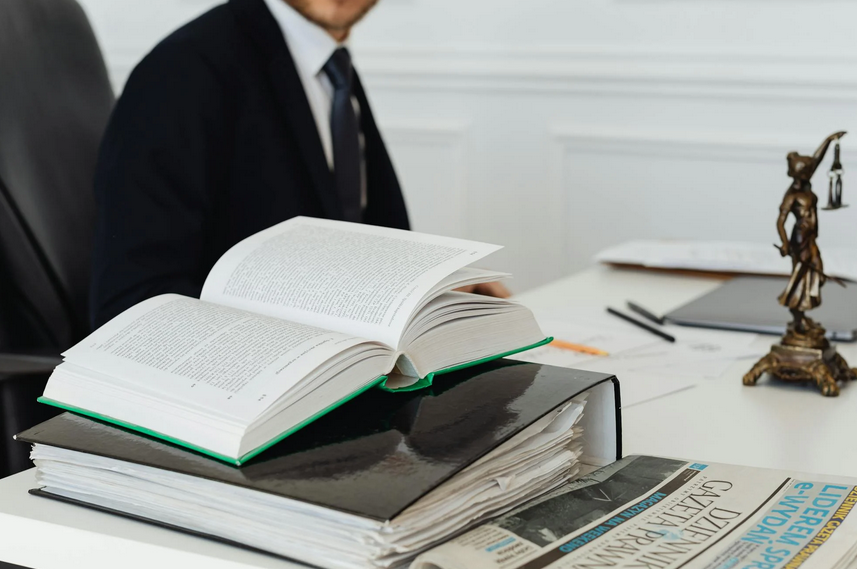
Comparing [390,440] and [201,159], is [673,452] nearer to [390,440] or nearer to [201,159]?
[390,440]

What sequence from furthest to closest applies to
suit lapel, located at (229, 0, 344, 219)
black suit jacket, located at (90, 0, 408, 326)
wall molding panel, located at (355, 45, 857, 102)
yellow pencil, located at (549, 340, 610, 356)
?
1. wall molding panel, located at (355, 45, 857, 102)
2. suit lapel, located at (229, 0, 344, 219)
3. black suit jacket, located at (90, 0, 408, 326)
4. yellow pencil, located at (549, 340, 610, 356)

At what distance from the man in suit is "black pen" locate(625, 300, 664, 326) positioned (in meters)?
0.48

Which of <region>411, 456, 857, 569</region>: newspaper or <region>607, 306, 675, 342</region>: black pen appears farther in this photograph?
<region>607, 306, 675, 342</region>: black pen

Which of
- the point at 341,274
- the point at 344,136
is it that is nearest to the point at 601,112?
the point at 344,136

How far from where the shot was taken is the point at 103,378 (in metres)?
0.71

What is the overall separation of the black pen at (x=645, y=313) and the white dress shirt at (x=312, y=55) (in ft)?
1.77

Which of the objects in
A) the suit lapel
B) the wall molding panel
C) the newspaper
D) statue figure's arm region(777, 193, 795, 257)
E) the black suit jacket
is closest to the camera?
the newspaper

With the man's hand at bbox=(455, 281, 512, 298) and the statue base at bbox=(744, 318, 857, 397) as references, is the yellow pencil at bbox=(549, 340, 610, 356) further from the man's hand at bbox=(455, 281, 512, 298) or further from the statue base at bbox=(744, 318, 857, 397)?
the man's hand at bbox=(455, 281, 512, 298)


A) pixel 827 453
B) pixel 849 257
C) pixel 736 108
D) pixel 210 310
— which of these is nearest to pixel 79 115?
pixel 210 310

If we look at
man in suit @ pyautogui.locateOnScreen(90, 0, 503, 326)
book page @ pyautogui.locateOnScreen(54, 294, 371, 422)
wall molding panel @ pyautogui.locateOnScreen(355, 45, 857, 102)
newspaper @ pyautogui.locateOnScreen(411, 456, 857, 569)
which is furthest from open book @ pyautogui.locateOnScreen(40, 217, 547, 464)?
wall molding panel @ pyautogui.locateOnScreen(355, 45, 857, 102)

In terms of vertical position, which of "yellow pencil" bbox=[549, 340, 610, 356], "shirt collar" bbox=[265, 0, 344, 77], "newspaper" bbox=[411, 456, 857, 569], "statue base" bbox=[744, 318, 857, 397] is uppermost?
"shirt collar" bbox=[265, 0, 344, 77]

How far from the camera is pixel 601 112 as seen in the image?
8.17 ft

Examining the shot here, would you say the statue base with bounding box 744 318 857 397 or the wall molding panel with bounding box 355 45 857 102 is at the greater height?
the wall molding panel with bounding box 355 45 857 102

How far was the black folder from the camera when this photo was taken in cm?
57
